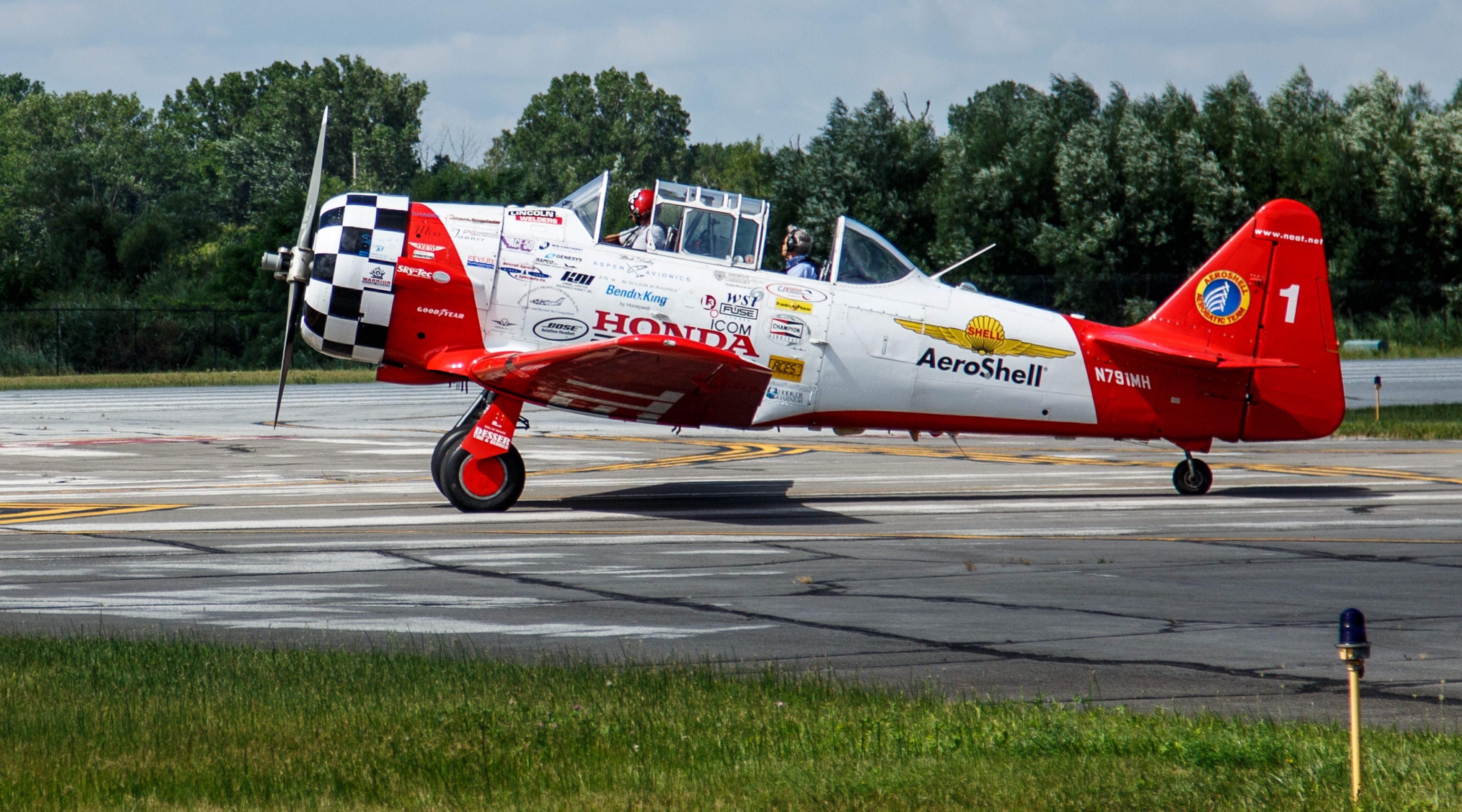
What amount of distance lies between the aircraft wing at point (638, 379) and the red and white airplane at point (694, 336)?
28 mm

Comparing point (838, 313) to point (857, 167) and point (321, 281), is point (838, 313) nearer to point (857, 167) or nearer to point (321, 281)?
point (321, 281)

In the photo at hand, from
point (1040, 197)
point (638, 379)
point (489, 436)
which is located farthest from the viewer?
point (1040, 197)

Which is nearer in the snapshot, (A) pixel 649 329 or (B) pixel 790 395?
(A) pixel 649 329

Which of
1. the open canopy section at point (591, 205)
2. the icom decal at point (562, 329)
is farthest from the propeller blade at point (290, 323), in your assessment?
the open canopy section at point (591, 205)

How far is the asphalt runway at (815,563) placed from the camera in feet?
23.3

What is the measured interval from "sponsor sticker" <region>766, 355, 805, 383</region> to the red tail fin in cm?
416

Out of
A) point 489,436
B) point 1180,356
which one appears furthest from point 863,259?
point 489,436

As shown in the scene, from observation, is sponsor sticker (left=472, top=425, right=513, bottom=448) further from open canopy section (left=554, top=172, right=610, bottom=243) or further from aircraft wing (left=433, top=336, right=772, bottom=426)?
open canopy section (left=554, top=172, right=610, bottom=243)

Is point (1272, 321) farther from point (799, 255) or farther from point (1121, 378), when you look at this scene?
point (799, 255)

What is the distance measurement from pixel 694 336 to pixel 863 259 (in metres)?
2.05

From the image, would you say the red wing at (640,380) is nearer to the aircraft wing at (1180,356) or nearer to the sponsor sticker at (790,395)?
the sponsor sticker at (790,395)

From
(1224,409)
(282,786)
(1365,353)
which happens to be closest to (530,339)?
(1224,409)

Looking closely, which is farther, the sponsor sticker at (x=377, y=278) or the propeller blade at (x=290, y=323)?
the propeller blade at (x=290, y=323)

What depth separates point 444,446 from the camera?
530 inches
